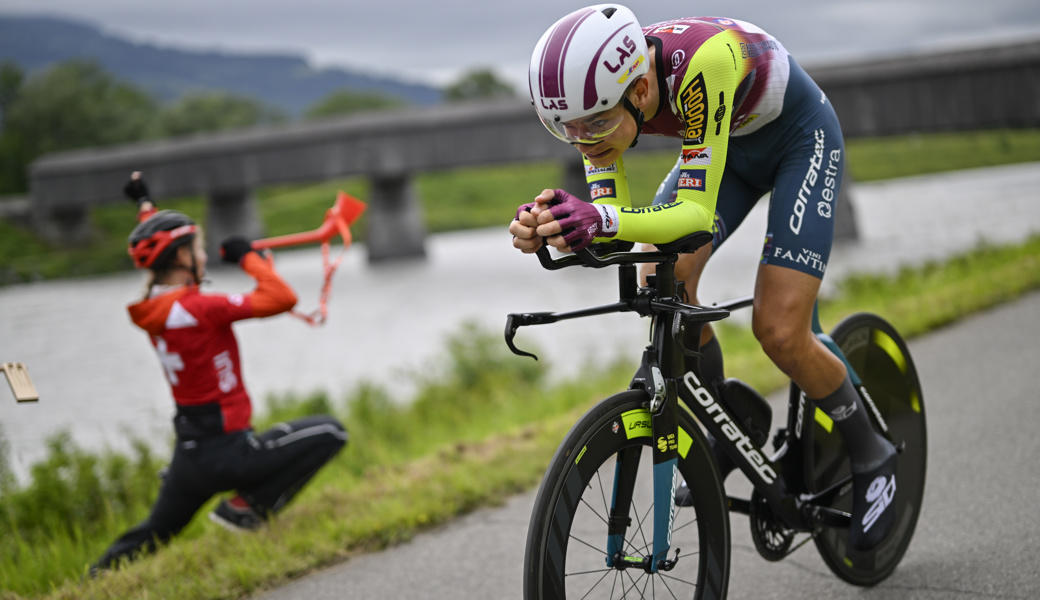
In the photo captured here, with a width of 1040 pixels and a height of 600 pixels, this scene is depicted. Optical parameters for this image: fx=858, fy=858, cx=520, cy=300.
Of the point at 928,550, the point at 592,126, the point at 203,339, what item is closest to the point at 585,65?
the point at 592,126

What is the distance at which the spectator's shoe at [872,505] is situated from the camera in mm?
3156

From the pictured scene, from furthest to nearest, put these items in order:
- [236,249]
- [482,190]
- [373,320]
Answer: [482,190], [373,320], [236,249]

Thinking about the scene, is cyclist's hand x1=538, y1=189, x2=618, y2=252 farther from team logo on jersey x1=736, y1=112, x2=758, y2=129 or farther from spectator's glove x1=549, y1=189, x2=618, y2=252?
team logo on jersey x1=736, y1=112, x2=758, y2=129

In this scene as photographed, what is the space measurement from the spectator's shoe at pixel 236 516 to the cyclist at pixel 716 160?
251cm

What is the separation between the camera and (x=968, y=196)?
38312 mm

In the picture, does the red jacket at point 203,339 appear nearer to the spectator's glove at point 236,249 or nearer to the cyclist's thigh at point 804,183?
the spectator's glove at point 236,249

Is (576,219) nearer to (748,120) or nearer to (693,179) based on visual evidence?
(693,179)

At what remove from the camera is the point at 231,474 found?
4.24 metres

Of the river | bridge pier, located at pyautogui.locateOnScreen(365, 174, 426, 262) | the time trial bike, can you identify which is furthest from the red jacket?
bridge pier, located at pyautogui.locateOnScreen(365, 174, 426, 262)

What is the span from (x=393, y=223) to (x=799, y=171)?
4342 centimetres

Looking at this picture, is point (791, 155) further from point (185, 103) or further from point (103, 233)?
point (185, 103)

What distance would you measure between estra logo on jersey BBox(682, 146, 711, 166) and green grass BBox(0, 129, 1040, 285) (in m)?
47.8

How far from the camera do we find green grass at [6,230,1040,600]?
3852 millimetres

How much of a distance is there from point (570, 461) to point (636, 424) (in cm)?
29
